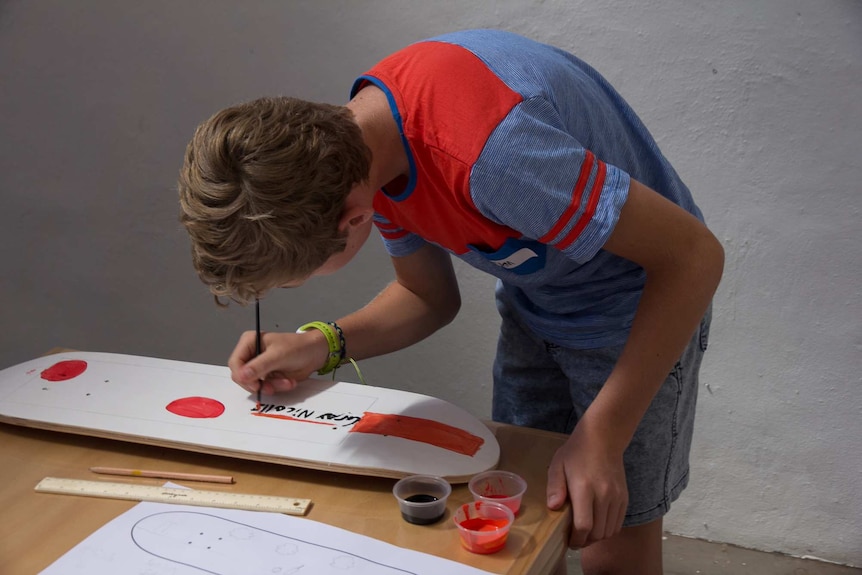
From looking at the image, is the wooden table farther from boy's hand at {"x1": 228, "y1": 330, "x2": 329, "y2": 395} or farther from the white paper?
boy's hand at {"x1": 228, "y1": 330, "x2": 329, "y2": 395}

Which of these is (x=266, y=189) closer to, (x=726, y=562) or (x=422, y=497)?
(x=422, y=497)

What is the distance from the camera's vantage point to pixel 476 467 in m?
1.01

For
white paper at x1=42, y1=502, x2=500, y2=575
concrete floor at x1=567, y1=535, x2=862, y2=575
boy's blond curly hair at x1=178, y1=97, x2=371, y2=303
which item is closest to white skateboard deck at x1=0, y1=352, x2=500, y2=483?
white paper at x1=42, y1=502, x2=500, y2=575

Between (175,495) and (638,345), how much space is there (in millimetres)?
565

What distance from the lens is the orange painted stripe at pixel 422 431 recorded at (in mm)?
1048

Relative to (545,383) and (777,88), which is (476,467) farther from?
(777,88)

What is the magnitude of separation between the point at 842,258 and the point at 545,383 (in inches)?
29.6

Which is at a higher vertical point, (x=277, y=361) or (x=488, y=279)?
(x=277, y=361)

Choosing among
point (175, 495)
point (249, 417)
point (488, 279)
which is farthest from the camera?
point (488, 279)

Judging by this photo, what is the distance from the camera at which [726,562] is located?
6.40 feet

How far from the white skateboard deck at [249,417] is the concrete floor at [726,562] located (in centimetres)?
107

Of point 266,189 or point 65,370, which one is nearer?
point 266,189

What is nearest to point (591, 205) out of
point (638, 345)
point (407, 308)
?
point (638, 345)

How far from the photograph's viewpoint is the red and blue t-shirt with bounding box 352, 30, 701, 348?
0.89 metres
